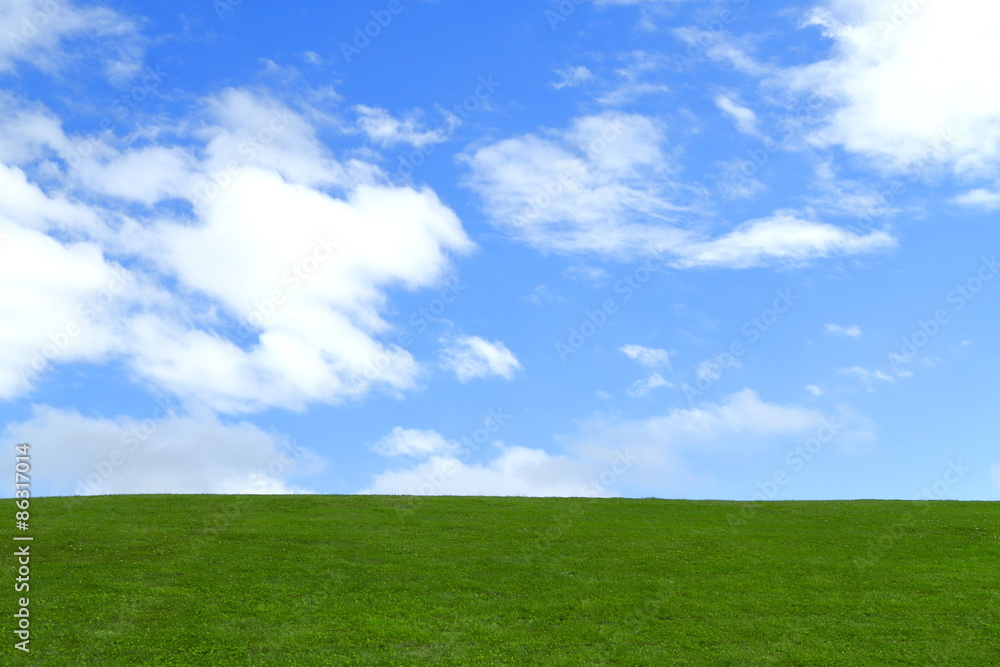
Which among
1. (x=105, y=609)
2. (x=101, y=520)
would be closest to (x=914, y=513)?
(x=105, y=609)

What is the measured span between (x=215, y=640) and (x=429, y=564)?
9859 millimetres

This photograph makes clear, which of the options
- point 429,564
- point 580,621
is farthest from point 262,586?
point 580,621

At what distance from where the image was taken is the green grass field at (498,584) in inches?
997

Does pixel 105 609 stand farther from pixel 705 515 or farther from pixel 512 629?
pixel 705 515

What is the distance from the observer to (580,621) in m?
27.5

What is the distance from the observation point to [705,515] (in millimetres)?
43094

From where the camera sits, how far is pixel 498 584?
3089 centimetres

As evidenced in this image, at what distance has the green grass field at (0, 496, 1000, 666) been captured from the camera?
83.0 feet

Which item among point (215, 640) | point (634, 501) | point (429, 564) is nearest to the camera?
point (215, 640)

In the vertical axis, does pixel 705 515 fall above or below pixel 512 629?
above

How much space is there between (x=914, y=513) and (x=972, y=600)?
14.4 m

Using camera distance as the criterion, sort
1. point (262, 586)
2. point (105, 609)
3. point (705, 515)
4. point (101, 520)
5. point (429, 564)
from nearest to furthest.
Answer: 1. point (105, 609)
2. point (262, 586)
3. point (429, 564)
4. point (101, 520)
5. point (705, 515)

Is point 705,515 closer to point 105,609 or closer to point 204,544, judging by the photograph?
point 204,544

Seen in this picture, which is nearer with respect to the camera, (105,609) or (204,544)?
(105,609)
